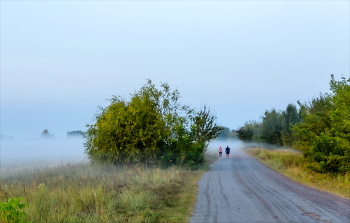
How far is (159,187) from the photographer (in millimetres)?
15875

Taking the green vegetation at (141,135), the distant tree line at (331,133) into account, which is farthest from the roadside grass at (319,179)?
the green vegetation at (141,135)

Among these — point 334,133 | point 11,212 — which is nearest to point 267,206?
point 11,212

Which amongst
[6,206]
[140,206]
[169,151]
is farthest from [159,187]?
[169,151]

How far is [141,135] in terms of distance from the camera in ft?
90.2

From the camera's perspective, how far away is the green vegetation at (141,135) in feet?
90.7

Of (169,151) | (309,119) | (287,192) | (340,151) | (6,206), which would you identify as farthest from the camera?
(169,151)

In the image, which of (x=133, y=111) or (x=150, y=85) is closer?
(x=133, y=111)

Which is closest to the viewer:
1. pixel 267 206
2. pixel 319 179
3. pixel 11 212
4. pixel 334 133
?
pixel 11 212

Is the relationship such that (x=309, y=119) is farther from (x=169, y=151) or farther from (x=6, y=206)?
(x=6, y=206)

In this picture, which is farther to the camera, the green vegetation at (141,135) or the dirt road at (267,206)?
the green vegetation at (141,135)

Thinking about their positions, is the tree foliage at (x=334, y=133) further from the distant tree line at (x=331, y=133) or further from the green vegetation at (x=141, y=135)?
the green vegetation at (x=141, y=135)

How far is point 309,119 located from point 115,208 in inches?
724

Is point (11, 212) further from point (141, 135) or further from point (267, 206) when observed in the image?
point (141, 135)

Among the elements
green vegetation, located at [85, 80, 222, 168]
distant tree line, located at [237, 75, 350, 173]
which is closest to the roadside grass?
distant tree line, located at [237, 75, 350, 173]
